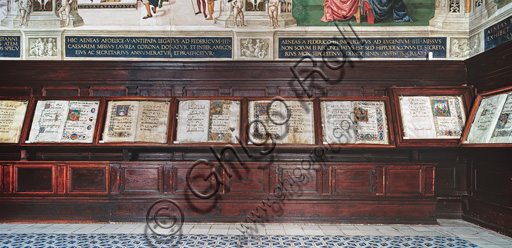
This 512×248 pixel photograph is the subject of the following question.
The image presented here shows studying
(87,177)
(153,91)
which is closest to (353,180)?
(153,91)

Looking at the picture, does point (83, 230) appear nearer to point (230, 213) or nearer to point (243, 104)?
point (230, 213)

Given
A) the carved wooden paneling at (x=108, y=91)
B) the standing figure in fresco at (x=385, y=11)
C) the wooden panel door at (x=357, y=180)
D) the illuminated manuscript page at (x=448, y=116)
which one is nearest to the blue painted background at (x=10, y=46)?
the carved wooden paneling at (x=108, y=91)

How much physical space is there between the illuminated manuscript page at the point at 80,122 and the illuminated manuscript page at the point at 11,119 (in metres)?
0.72

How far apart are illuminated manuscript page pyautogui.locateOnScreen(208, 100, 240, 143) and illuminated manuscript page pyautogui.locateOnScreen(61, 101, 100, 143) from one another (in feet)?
5.90

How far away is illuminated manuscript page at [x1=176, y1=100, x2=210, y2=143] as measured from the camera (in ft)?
15.9

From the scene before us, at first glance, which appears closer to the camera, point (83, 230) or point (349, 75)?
point (83, 230)

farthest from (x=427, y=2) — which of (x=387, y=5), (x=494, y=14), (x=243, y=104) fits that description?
(x=243, y=104)

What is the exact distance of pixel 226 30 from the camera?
551 centimetres

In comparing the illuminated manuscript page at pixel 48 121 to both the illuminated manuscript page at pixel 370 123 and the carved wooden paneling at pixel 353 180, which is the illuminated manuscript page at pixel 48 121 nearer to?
the carved wooden paneling at pixel 353 180

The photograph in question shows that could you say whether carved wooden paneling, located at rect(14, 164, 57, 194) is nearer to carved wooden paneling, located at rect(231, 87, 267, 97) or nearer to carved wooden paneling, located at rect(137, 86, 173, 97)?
carved wooden paneling, located at rect(137, 86, 173, 97)

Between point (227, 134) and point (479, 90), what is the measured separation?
13.1 feet

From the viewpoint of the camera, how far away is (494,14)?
4746 mm

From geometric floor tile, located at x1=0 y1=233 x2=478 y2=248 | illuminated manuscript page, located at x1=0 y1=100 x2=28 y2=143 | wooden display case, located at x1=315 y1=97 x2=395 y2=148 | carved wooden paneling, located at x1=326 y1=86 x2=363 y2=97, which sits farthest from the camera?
carved wooden paneling, located at x1=326 y1=86 x2=363 y2=97

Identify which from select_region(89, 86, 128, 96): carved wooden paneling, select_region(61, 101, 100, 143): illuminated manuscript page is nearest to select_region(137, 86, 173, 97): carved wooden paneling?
select_region(89, 86, 128, 96): carved wooden paneling
